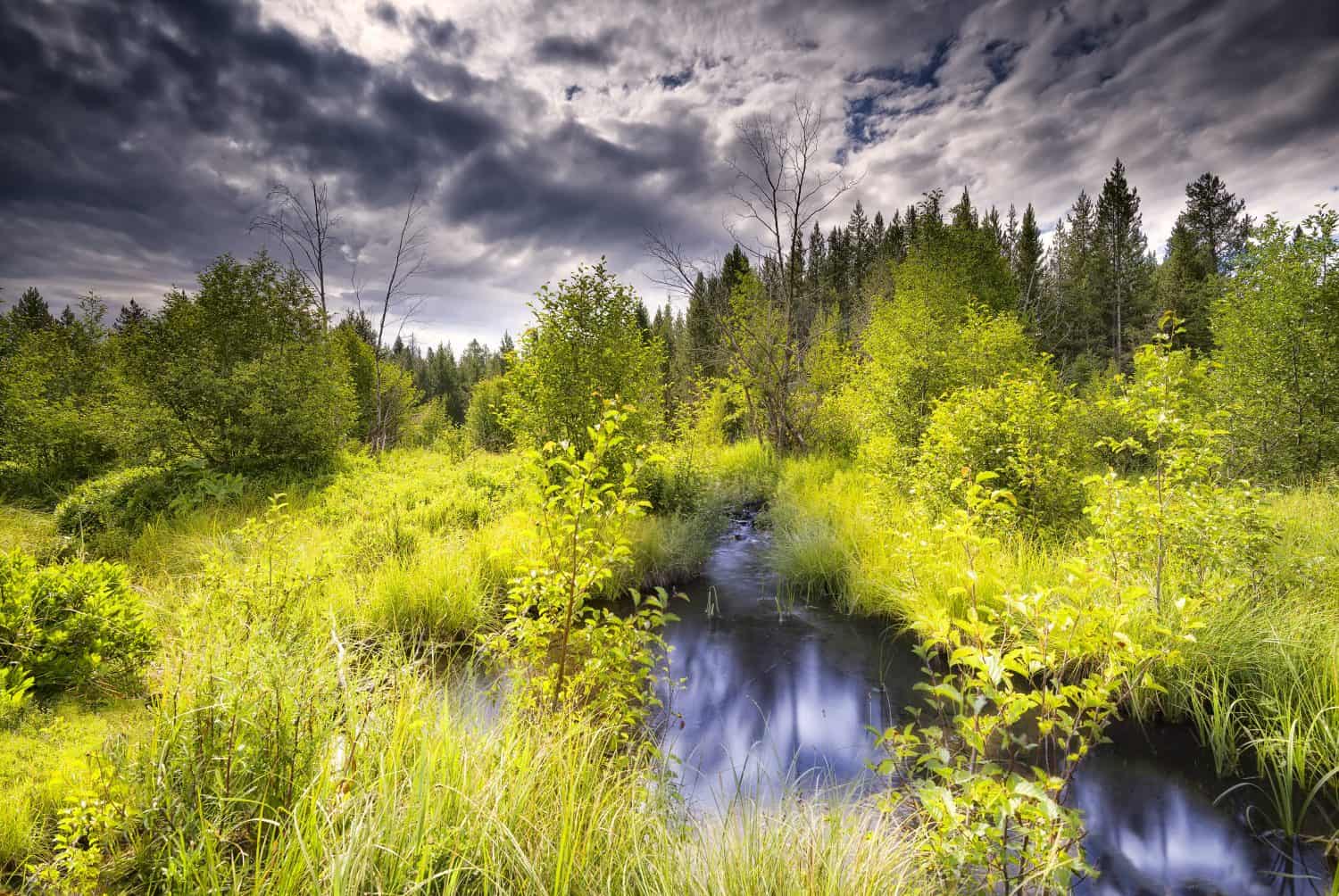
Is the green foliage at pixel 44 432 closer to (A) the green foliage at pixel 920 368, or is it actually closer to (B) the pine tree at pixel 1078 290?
(A) the green foliage at pixel 920 368

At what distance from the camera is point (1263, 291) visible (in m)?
11.2

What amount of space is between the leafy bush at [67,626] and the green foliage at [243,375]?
8.57 m

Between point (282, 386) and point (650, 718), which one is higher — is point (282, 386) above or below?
above

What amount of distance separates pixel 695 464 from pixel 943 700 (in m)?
6.91

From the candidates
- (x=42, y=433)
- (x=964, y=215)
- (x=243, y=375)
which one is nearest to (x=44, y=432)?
(x=42, y=433)

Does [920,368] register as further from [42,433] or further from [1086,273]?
[1086,273]

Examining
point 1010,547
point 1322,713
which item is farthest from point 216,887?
point 1010,547

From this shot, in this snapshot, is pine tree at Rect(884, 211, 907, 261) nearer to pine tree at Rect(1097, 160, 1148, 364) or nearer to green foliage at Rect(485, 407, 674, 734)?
pine tree at Rect(1097, 160, 1148, 364)

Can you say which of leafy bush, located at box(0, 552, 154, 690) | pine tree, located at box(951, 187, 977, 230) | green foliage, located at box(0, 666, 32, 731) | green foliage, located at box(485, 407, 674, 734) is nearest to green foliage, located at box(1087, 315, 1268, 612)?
green foliage, located at box(485, 407, 674, 734)

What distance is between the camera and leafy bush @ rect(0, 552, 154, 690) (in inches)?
110

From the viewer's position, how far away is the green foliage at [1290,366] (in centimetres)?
1015

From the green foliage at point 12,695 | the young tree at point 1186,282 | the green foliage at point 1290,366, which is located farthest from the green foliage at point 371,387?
the young tree at point 1186,282

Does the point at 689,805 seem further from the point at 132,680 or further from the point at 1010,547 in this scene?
the point at 1010,547

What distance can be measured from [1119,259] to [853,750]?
41.5m
